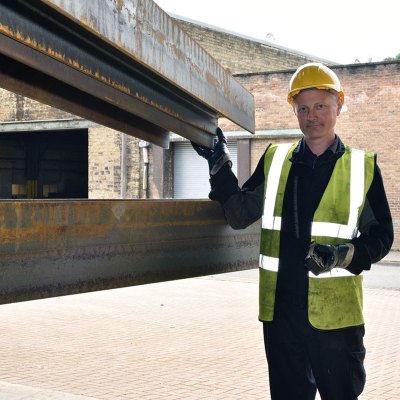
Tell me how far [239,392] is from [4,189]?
22450 millimetres

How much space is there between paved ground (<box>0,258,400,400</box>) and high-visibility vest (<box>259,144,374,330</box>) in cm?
271

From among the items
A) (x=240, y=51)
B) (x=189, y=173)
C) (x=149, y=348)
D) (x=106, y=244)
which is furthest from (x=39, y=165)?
(x=106, y=244)

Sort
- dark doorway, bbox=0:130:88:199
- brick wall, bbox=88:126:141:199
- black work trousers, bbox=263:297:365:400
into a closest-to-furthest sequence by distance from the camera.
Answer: black work trousers, bbox=263:297:365:400, brick wall, bbox=88:126:141:199, dark doorway, bbox=0:130:88:199

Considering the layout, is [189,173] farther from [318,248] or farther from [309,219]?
[318,248]

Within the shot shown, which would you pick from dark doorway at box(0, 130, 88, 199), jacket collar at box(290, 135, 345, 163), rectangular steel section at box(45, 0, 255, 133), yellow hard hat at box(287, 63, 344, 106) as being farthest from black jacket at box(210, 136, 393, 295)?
dark doorway at box(0, 130, 88, 199)

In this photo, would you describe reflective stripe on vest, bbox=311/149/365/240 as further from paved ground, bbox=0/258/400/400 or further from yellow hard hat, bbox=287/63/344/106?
paved ground, bbox=0/258/400/400

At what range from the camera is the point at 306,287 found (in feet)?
10.6

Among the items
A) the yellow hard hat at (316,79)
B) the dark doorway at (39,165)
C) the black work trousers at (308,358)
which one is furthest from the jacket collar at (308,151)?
the dark doorway at (39,165)

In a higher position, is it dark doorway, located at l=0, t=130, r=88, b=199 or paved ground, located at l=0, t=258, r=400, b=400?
dark doorway, located at l=0, t=130, r=88, b=199

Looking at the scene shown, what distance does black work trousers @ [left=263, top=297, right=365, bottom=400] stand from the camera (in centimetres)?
318

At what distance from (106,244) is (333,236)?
3.03ft

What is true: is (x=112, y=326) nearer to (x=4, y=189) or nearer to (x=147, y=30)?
(x=147, y=30)

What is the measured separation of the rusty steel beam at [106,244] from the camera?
9.53 feet

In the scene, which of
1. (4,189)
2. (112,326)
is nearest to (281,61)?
(4,189)
